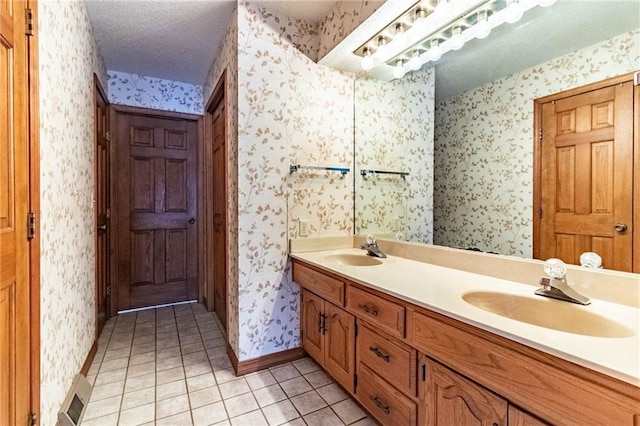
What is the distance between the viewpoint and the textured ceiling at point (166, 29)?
6.40 feet

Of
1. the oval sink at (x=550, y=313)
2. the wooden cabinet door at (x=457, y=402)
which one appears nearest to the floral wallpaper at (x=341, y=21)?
the oval sink at (x=550, y=313)

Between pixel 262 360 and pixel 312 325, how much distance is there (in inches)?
16.5

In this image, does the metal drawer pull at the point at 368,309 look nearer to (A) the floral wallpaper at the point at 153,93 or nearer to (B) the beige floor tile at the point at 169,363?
(B) the beige floor tile at the point at 169,363

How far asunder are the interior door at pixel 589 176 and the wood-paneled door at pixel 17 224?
201 cm

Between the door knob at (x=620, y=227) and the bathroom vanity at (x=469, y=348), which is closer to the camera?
the bathroom vanity at (x=469, y=348)

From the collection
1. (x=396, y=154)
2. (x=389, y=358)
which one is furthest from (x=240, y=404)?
(x=396, y=154)

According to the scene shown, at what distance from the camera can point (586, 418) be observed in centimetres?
68

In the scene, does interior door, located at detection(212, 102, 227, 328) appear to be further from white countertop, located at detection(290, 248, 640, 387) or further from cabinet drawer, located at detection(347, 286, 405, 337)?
cabinet drawer, located at detection(347, 286, 405, 337)

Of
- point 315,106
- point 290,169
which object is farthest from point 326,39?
point 290,169

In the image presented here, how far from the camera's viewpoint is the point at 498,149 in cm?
142

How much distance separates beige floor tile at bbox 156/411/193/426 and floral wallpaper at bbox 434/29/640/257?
1629 millimetres

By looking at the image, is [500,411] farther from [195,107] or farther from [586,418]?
[195,107]

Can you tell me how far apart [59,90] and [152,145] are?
5.64ft

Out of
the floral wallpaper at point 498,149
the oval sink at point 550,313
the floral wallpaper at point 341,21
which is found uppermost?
the floral wallpaper at point 341,21
